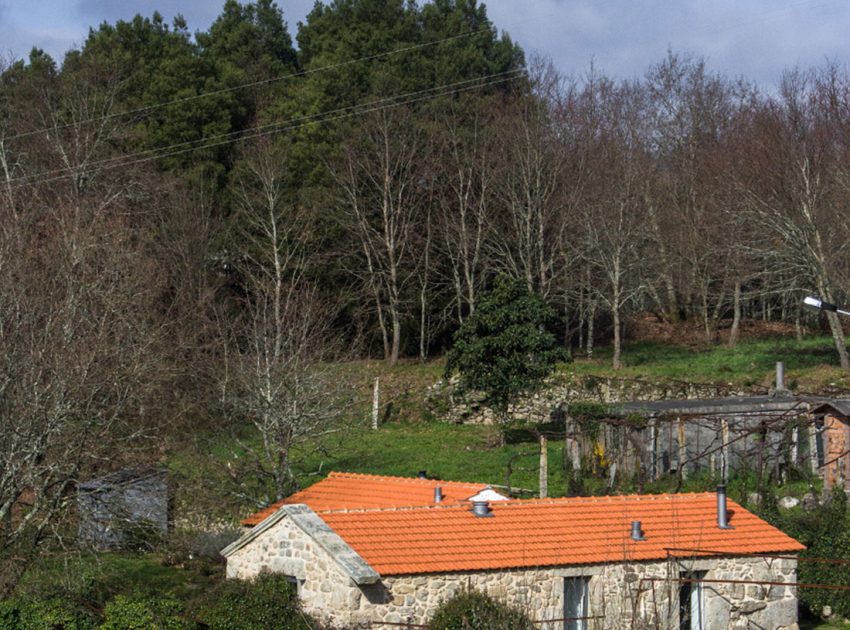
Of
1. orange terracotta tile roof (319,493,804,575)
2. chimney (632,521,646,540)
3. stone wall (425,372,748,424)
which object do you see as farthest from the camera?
stone wall (425,372,748,424)

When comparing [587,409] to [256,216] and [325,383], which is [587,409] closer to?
[325,383]

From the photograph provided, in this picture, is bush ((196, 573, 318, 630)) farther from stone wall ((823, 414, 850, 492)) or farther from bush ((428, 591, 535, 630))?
stone wall ((823, 414, 850, 492))

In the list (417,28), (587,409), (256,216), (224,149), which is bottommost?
Result: (587,409)

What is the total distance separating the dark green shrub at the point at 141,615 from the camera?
733 inches

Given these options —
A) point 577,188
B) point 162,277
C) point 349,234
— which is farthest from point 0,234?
point 577,188

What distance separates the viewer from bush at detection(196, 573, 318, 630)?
19.0 meters

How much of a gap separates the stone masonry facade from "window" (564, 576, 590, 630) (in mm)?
114

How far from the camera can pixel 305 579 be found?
1986 cm

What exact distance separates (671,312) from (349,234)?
14813 mm

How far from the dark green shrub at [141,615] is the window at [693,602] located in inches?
324

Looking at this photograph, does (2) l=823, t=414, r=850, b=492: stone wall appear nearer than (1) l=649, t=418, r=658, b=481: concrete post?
Yes

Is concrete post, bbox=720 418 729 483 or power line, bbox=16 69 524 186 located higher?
power line, bbox=16 69 524 186

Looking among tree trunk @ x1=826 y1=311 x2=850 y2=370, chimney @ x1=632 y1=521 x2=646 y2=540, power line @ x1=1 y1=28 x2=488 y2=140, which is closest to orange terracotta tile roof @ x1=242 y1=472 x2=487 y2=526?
chimney @ x1=632 y1=521 x2=646 y2=540

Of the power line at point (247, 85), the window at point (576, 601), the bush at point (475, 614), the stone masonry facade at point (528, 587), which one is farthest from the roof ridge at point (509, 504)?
the power line at point (247, 85)
